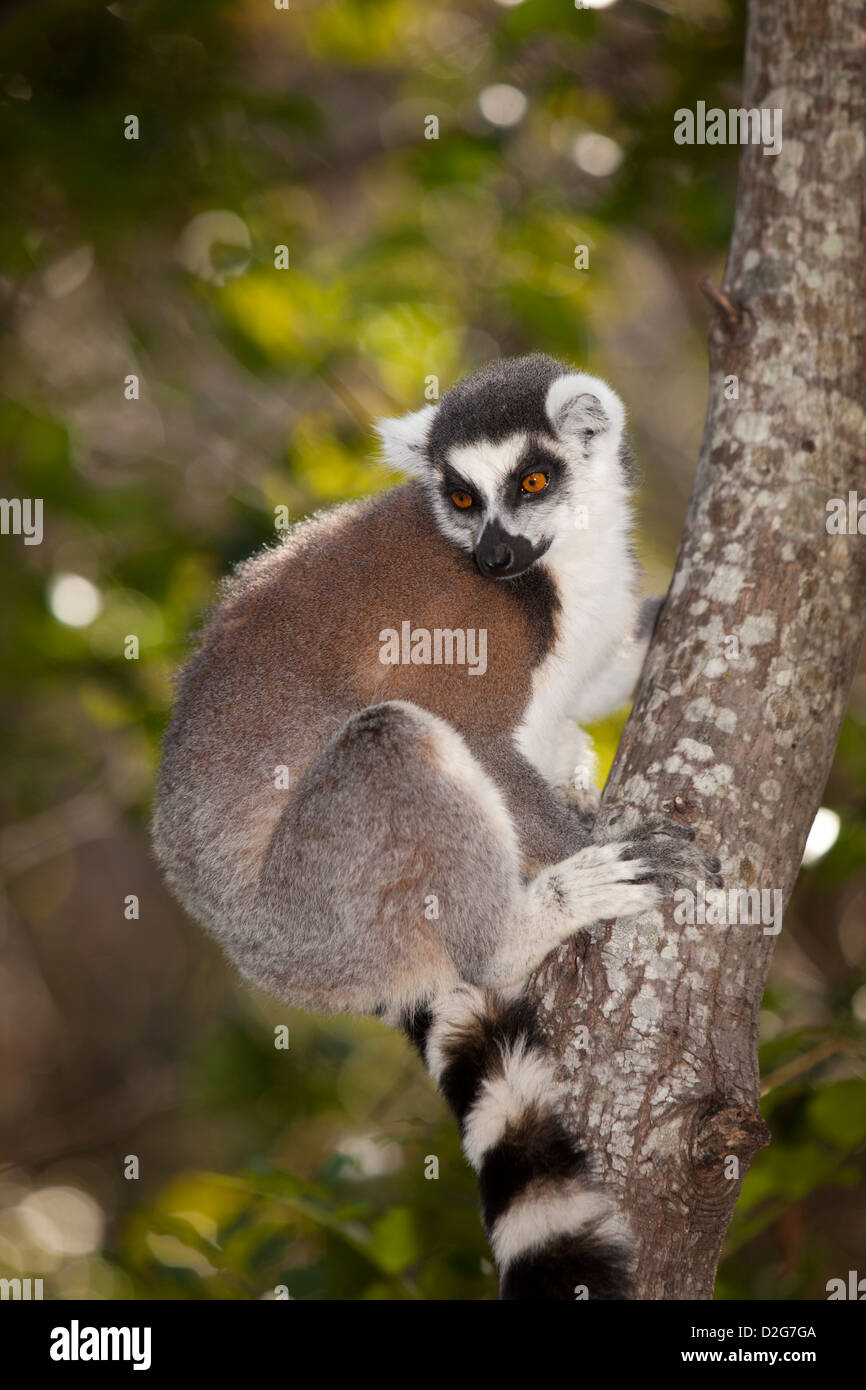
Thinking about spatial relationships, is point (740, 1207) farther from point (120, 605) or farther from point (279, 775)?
point (120, 605)

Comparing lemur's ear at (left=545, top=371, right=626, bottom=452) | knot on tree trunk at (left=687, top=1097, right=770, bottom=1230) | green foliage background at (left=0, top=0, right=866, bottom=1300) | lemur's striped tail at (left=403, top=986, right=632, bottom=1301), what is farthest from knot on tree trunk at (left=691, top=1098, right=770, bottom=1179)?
lemur's ear at (left=545, top=371, right=626, bottom=452)

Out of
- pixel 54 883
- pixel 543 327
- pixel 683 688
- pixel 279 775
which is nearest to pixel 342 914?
pixel 279 775

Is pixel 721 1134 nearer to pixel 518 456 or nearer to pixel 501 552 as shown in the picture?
pixel 501 552

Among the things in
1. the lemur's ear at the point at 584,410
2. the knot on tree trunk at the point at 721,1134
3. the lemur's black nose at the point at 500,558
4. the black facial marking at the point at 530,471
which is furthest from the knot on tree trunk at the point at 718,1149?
the lemur's ear at the point at 584,410

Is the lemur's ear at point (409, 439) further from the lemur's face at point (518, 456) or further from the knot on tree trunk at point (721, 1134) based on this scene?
the knot on tree trunk at point (721, 1134)

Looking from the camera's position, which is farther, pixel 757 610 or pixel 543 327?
pixel 543 327

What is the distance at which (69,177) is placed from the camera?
205 inches

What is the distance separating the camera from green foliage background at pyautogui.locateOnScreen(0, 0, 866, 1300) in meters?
4.06

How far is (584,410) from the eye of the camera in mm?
4164

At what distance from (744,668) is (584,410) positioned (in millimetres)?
1422

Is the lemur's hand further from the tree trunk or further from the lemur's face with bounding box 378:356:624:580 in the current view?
the lemur's face with bounding box 378:356:624:580

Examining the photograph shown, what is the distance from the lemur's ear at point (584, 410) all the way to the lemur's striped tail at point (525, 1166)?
6.87 feet

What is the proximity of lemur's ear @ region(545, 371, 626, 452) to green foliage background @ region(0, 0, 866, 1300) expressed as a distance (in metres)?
1.24
